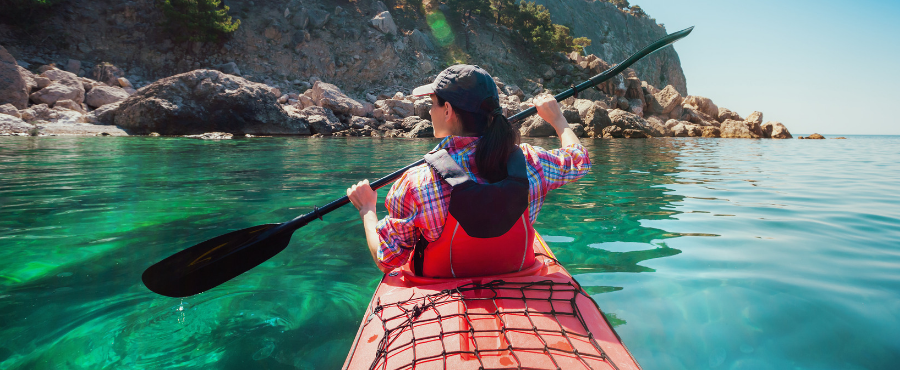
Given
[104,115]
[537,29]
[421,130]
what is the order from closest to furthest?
[104,115] → [421,130] → [537,29]

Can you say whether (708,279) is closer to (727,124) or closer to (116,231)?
(116,231)

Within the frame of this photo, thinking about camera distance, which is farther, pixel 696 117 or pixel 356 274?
pixel 696 117

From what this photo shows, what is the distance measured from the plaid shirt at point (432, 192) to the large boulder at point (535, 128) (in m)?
17.7

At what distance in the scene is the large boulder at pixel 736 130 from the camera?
23.8 meters

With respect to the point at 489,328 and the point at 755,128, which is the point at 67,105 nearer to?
the point at 489,328

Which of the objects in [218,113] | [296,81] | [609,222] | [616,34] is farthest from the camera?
[616,34]

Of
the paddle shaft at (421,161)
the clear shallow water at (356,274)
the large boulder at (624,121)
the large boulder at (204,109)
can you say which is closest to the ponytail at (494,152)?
the paddle shaft at (421,161)

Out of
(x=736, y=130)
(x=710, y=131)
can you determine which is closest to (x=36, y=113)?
(x=710, y=131)

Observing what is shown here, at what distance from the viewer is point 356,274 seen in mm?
3123

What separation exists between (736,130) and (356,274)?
27.7 metres

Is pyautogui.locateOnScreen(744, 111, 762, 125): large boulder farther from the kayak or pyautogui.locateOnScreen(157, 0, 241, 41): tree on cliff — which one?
pyautogui.locateOnScreen(157, 0, 241, 41): tree on cliff

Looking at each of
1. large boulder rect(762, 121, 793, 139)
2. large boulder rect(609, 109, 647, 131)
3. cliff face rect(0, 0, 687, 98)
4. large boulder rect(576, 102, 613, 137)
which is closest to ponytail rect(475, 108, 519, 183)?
large boulder rect(576, 102, 613, 137)

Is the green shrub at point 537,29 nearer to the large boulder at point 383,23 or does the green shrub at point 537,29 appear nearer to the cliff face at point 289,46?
the cliff face at point 289,46

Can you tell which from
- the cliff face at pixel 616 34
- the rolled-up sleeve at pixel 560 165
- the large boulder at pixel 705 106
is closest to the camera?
the rolled-up sleeve at pixel 560 165
